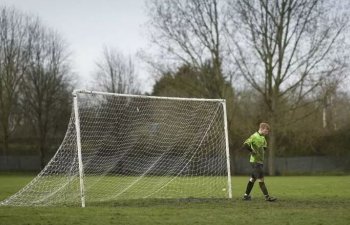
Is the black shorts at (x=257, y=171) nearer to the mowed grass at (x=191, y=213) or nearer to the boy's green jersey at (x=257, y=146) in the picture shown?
the boy's green jersey at (x=257, y=146)

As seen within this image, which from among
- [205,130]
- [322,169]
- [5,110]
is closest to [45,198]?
[205,130]

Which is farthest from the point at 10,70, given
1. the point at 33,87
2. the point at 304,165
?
the point at 304,165

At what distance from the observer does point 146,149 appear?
21188mm

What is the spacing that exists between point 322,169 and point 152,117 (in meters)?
35.8

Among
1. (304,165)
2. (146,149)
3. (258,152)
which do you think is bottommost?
(304,165)

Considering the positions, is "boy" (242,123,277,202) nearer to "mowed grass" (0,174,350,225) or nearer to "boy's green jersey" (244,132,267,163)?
"boy's green jersey" (244,132,267,163)

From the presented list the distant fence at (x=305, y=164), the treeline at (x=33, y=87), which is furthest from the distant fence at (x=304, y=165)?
the treeline at (x=33, y=87)

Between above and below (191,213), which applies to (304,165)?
above

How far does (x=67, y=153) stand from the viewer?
1611cm

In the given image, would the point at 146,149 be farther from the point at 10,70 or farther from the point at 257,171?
the point at 10,70

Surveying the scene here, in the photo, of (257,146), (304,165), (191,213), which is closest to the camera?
(191,213)

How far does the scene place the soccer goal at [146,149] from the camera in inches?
738

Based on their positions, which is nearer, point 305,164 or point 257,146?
point 257,146

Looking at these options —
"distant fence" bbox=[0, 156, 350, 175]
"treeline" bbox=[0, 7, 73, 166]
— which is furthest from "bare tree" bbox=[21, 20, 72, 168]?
"distant fence" bbox=[0, 156, 350, 175]
